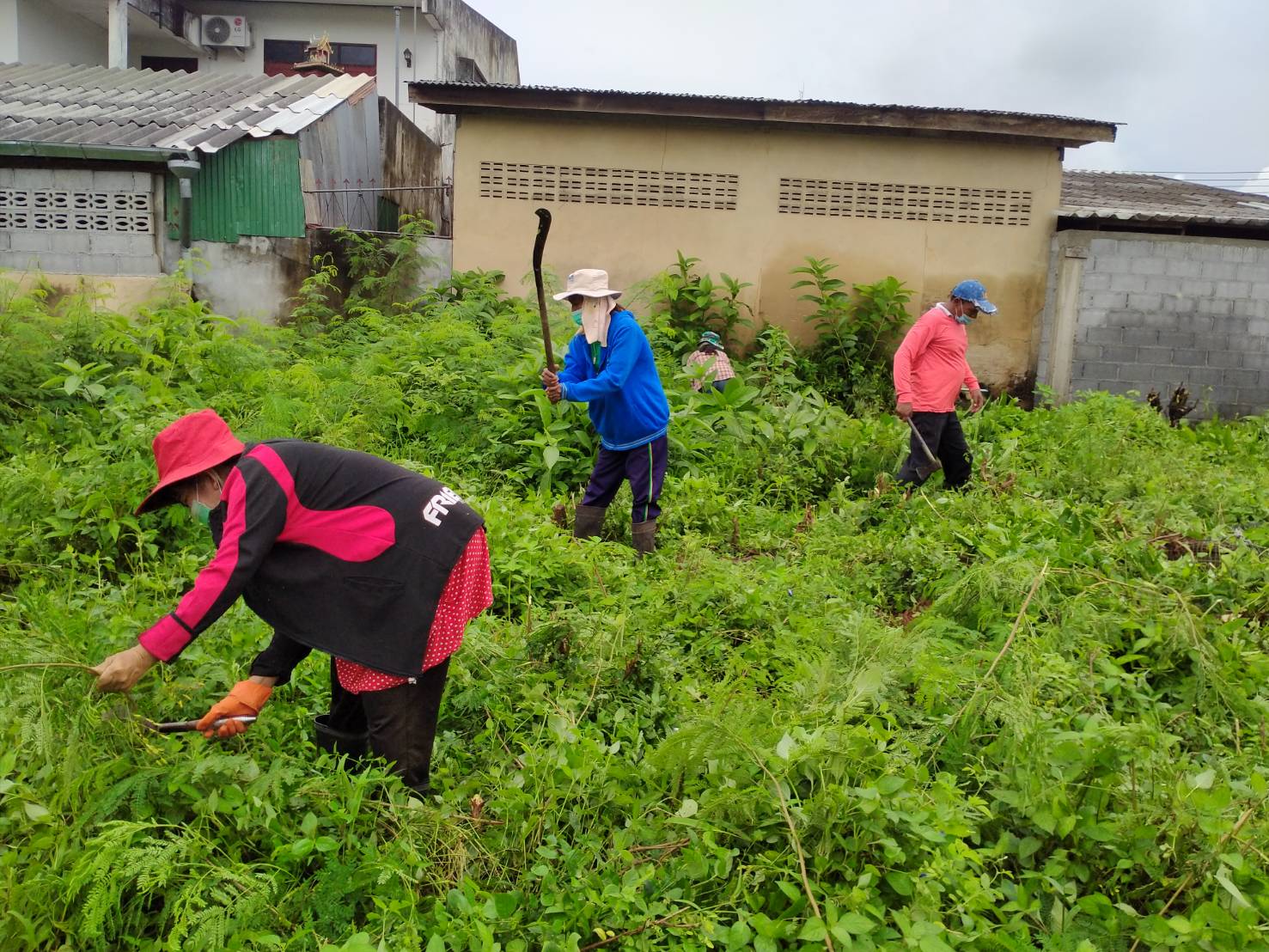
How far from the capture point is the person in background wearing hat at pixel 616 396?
19.0 feet

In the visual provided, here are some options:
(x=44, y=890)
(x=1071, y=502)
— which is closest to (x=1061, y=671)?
(x=1071, y=502)

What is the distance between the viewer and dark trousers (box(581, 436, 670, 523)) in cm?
595

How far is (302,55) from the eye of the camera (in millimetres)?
18828

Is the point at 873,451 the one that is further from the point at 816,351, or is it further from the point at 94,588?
the point at 94,588

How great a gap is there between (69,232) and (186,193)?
113 centimetres

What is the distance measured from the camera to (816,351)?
1049cm

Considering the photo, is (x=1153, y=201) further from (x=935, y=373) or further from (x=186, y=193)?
(x=186, y=193)

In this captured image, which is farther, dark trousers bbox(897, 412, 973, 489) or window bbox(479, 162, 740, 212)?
window bbox(479, 162, 740, 212)

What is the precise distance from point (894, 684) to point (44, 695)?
9.41 feet

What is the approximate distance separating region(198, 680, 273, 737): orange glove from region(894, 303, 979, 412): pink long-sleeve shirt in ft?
16.7

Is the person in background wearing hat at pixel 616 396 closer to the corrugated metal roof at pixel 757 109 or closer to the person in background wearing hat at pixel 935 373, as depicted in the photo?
the person in background wearing hat at pixel 935 373

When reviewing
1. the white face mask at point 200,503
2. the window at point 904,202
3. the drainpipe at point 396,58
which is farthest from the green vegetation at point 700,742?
the drainpipe at point 396,58

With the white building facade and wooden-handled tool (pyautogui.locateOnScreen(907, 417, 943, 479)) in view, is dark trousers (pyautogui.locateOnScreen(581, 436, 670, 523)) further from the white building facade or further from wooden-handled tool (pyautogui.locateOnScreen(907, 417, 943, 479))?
the white building facade

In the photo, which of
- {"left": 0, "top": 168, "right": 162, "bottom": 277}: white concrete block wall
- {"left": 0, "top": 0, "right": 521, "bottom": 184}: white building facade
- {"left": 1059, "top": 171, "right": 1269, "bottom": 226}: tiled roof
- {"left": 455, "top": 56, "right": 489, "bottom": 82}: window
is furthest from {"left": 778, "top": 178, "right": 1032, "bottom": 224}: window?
{"left": 455, "top": 56, "right": 489, "bottom": 82}: window
